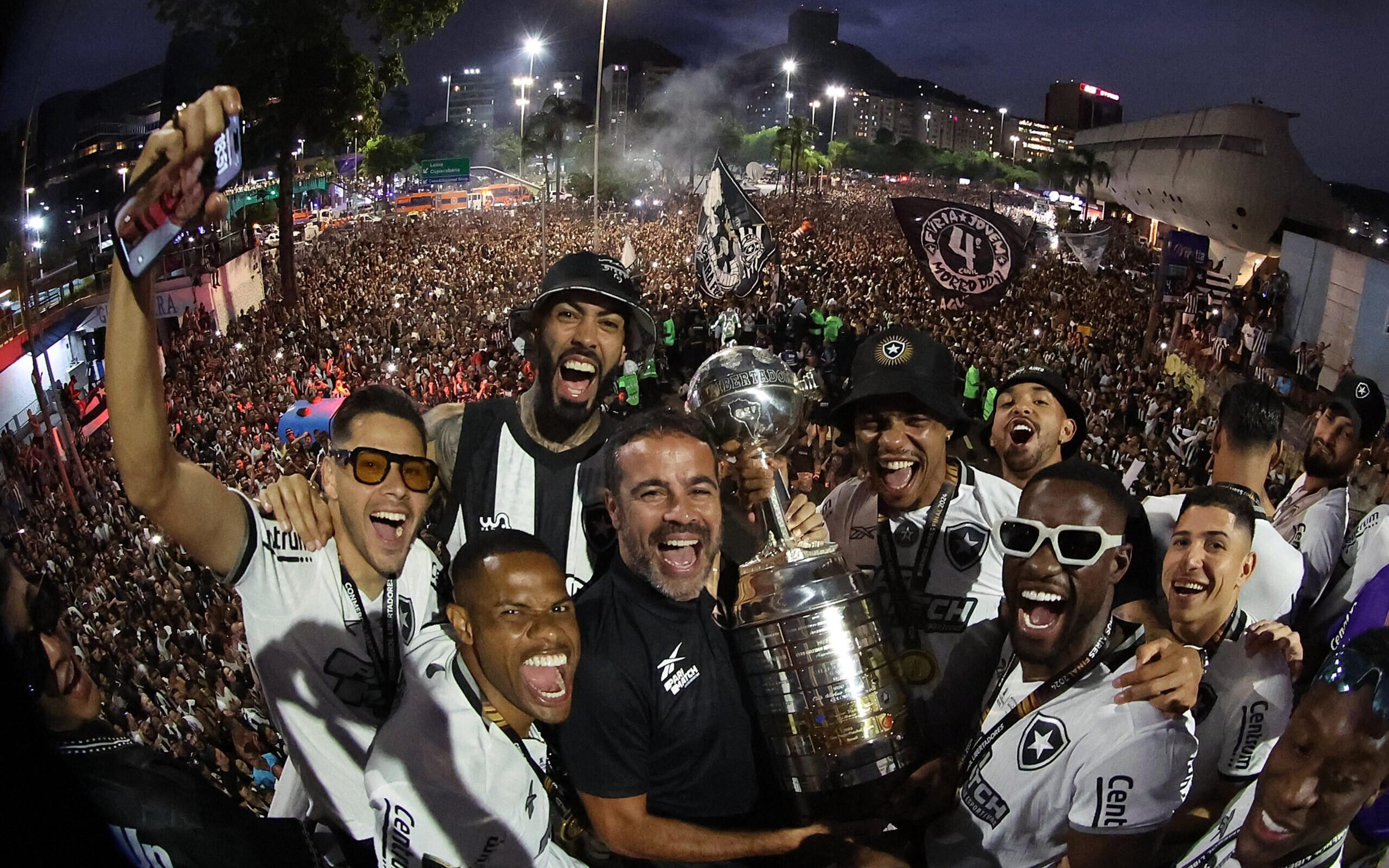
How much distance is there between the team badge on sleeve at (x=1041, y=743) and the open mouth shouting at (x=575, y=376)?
147 centimetres

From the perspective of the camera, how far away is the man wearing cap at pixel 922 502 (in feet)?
8.81

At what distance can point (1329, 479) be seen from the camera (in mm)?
2846

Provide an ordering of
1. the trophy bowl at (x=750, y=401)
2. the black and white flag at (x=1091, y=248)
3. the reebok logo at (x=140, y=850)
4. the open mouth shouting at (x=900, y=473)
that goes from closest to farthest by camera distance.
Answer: the reebok logo at (x=140, y=850) → the trophy bowl at (x=750, y=401) → the open mouth shouting at (x=900, y=473) → the black and white flag at (x=1091, y=248)

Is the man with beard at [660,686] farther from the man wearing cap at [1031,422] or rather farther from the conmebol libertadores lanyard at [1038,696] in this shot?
the man wearing cap at [1031,422]

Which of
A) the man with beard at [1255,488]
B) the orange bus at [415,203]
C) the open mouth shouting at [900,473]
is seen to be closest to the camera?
the man with beard at [1255,488]

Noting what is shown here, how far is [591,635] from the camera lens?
2160 mm

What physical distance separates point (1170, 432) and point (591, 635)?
355 cm

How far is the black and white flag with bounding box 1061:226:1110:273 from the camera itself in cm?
763

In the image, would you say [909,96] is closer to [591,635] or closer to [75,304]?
[591,635]

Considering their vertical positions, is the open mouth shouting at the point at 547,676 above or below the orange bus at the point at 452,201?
below

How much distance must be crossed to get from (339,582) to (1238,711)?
238 centimetres

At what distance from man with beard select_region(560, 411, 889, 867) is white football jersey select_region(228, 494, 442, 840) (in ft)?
1.78

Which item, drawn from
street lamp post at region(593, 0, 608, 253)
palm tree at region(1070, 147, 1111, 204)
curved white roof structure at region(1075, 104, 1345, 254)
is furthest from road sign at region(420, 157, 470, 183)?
palm tree at region(1070, 147, 1111, 204)

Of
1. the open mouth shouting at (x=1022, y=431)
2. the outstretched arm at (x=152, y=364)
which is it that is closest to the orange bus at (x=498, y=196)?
the outstretched arm at (x=152, y=364)
